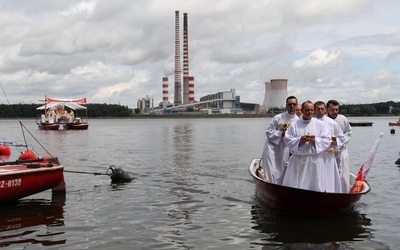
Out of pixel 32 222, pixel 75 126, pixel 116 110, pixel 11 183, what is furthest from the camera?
pixel 116 110

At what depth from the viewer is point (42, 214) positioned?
38.4ft

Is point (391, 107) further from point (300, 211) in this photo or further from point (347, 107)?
point (300, 211)

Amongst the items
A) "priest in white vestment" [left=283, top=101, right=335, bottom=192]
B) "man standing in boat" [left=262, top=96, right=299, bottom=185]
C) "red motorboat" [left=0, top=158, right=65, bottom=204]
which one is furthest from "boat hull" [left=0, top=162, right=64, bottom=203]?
"priest in white vestment" [left=283, top=101, right=335, bottom=192]

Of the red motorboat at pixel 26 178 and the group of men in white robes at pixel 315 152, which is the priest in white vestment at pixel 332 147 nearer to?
the group of men in white robes at pixel 315 152

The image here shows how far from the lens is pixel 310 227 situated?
9.89 m

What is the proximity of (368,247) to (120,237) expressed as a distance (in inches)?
191

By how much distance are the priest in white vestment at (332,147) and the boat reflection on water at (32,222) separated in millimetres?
5730

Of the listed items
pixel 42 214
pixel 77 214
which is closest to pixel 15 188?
pixel 42 214

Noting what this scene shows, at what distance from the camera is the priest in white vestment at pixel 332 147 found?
10.1 metres

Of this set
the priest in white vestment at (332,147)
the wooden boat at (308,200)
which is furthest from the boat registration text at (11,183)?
the priest in white vestment at (332,147)

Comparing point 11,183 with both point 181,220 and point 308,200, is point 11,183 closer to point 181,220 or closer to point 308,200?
point 181,220

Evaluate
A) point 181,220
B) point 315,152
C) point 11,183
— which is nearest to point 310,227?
point 315,152

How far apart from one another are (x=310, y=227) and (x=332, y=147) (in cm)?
177

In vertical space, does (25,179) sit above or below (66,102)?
below
